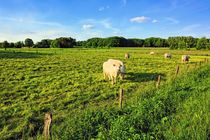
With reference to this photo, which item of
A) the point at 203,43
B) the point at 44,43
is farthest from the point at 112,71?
the point at 44,43

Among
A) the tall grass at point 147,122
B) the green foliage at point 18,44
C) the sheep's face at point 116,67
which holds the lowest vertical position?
the green foliage at point 18,44

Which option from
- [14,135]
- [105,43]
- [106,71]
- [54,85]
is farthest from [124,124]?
[105,43]

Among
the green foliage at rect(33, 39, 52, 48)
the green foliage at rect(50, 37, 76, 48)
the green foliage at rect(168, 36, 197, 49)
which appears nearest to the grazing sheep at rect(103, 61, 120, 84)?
the green foliage at rect(168, 36, 197, 49)

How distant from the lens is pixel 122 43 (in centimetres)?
14688

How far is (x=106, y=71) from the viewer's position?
21094 millimetres

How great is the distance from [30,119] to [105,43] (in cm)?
13694

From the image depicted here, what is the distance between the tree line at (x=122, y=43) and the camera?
389 ft

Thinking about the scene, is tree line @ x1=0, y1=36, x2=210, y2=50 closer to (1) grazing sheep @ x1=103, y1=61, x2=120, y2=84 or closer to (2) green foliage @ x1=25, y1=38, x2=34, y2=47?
(2) green foliage @ x1=25, y1=38, x2=34, y2=47

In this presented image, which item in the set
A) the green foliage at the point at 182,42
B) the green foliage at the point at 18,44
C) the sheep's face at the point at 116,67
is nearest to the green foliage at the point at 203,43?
the green foliage at the point at 182,42

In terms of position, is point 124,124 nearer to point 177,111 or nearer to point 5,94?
point 177,111

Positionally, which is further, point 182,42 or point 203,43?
point 182,42

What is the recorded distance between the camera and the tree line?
389 feet

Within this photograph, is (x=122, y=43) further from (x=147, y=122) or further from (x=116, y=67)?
(x=147, y=122)

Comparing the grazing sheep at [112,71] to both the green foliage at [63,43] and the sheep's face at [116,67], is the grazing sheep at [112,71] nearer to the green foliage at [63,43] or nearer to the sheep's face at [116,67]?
the sheep's face at [116,67]
